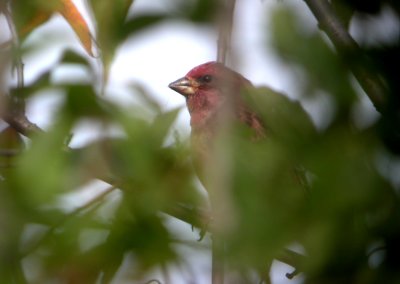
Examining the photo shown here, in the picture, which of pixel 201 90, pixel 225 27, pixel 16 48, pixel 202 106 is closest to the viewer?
pixel 225 27

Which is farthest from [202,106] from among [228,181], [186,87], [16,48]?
[228,181]

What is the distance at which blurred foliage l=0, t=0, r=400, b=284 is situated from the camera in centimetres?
150

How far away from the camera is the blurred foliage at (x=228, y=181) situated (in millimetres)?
1501

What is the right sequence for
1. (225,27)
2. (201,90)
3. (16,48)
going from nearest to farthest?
(225,27) → (16,48) → (201,90)

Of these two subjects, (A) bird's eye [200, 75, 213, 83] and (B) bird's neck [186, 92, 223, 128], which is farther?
(A) bird's eye [200, 75, 213, 83]

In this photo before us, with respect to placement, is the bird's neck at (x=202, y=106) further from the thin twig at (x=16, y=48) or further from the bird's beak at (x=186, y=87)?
the thin twig at (x=16, y=48)

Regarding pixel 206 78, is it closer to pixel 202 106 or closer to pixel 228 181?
pixel 202 106

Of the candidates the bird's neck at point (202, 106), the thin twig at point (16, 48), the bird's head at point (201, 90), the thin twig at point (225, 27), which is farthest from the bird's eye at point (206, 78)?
the thin twig at point (225, 27)

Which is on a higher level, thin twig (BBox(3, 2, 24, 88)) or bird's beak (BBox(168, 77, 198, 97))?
thin twig (BBox(3, 2, 24, 88))

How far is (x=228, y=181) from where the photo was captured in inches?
61.4

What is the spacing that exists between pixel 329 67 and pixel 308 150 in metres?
0.15

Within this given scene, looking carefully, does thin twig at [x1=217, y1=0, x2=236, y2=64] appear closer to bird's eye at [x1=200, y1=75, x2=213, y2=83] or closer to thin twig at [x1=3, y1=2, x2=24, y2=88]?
thin twig at [x1=3, y1=2, x2=24, y2=88]

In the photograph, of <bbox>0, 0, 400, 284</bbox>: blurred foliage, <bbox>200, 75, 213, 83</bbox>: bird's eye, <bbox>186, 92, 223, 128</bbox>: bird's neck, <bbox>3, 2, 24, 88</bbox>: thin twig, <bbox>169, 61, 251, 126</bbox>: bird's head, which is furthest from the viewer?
<bbox>200, 75, 213, 83</bbox>: bird's eye

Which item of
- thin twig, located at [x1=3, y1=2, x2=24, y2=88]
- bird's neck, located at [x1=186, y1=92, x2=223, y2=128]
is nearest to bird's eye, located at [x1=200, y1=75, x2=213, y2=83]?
bird's neck, located at [x1=186, y1=92, x2=223, y2=128]
